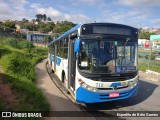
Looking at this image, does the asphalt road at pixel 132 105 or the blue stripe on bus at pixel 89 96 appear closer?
the blue stripe on bus at pixel 89 96

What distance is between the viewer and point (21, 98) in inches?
303

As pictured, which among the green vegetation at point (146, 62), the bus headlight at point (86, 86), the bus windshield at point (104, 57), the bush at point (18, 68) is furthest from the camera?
the green vegetation at point (146, 62)

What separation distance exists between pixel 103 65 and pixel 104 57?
0.32 m

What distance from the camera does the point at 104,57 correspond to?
805cm

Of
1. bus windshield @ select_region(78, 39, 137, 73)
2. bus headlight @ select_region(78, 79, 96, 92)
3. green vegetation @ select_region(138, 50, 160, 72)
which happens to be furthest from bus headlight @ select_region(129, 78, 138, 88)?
green vegetation @ select_region(138, 50, 160, 72)

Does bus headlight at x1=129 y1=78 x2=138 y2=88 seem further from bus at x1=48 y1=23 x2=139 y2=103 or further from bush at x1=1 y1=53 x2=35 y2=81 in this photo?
bush at x1=1 y1=53 x2=35 y2=81

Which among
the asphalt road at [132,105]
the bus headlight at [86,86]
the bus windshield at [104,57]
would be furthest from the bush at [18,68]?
the bus windshield at [104,57]

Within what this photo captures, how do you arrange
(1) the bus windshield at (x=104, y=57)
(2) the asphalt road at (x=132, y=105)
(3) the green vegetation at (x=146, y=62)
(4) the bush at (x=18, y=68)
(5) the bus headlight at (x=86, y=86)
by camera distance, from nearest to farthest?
(5) the bus headlight at (x=86, y=86)
(1) the bus windshield at (x=104, y=57)
(2) the asphalt road at (x=132, y=105)
(4) the bush at (x=18, y=68)
(3) the green vegetation at (x=146, y=62)

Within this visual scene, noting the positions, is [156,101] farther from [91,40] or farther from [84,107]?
[91,40]

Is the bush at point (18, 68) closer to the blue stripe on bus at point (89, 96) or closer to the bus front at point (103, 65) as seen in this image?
the blue stripe on bus at point (89, 96)

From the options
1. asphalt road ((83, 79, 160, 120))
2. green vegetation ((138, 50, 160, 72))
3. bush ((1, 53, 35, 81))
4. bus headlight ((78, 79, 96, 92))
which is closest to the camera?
bus headlight ((78, 79, 96, 92))

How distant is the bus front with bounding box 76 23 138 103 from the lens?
7.82 metres

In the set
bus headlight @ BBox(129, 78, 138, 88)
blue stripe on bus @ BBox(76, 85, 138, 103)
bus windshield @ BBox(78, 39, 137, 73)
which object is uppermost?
bus windshield @ BBox(78, 39, 137, 73)

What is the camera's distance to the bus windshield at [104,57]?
7898 millimetres
